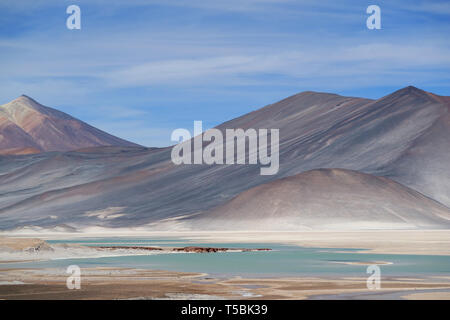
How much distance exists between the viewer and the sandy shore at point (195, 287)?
20.0m

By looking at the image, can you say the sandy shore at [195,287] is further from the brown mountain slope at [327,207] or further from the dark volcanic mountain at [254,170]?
the dark volcanic mountain at [254,170]

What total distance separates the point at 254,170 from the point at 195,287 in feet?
374

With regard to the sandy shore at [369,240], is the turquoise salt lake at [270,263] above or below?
below

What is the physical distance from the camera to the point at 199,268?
2969cm

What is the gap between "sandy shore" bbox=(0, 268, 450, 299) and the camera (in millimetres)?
20047

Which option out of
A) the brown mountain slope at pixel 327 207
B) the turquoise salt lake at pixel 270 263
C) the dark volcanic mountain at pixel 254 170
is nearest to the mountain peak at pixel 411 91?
the dark volcanic mountain at pixel 254 170

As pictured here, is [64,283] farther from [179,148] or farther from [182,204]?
[179,148]

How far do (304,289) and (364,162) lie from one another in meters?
108

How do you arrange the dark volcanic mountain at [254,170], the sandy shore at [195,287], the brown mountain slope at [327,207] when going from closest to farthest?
the sandy shore at [195,287]
the brown mountain slope at [327,207]
the dark volcanic mountain at [254,170]

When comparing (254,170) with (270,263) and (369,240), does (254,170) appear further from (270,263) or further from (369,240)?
(270,263)

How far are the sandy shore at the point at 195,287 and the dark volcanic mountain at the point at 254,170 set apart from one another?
8195cm

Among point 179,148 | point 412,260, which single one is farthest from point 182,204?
point 412,260

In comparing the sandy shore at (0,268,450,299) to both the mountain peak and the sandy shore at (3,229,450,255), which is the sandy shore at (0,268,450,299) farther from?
the mountain peak

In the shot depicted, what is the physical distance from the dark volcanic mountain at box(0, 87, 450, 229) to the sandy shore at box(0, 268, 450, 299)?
81.9 meters
